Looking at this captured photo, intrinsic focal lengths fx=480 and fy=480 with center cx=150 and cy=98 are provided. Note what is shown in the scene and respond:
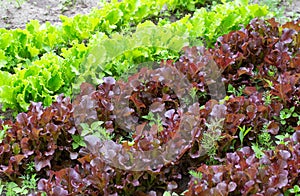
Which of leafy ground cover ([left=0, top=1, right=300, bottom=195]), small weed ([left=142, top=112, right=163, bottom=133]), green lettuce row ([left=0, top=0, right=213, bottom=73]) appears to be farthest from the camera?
green lettuce row ([left=0, top=0, right=213, bottom=73])

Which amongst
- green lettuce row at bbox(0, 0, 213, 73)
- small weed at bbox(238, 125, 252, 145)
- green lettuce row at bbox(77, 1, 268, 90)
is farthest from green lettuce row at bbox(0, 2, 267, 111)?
small weed at bbox(238, 125, 252, 145)

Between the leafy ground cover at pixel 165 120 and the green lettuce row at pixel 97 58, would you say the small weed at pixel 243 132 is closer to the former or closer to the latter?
the leafy ground cover at pixel 165 120

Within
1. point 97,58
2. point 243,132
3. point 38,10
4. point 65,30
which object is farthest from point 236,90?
point 38,10

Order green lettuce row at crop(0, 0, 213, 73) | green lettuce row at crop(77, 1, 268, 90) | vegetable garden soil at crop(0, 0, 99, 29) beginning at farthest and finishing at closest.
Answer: vegetable garden soil at crop(0, 0, 99, 29), green lettuce row at crop(0, 0, 213, 73), green lettuce row at crop(77, 1, 268, 90)

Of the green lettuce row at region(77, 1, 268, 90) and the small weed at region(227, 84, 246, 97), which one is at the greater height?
the green lettuce row at region(77, 1, 268, 90)

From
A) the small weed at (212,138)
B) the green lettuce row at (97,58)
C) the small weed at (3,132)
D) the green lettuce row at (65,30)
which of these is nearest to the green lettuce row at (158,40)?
the green lettuce row at (97,58)

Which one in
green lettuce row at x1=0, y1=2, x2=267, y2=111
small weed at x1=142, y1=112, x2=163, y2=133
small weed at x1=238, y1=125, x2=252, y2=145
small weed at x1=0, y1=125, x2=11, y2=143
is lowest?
small weed at x1=238, y1=125, x2=252, y2=145

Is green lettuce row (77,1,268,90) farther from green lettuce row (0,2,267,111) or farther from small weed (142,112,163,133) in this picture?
small weed (142,112,163,133)
